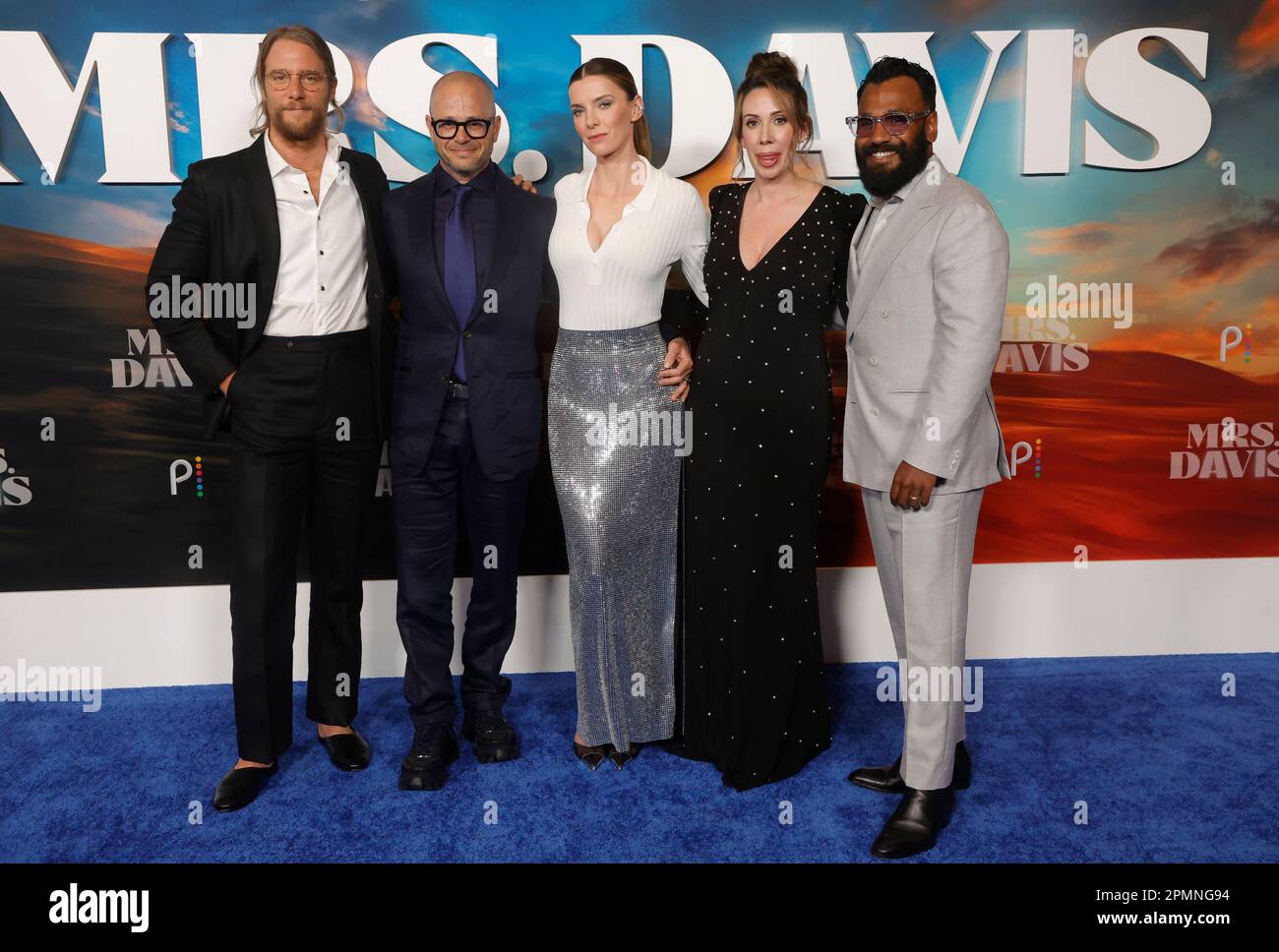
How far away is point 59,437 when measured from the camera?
11.6 ft

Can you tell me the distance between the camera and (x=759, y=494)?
113 inches

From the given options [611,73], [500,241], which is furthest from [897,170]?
[500,241]

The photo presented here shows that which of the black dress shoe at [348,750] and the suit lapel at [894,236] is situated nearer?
the suit lapel at [894,236]

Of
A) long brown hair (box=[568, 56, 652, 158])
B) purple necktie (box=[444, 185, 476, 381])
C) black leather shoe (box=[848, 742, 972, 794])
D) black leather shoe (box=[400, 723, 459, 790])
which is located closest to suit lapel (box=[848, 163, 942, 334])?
long brown hair (box=[568, 56, 652, 158])

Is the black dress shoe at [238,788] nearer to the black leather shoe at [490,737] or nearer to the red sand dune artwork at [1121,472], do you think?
the black leather shoe at [490,737]

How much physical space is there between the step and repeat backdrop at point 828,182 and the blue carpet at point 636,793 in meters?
0.58

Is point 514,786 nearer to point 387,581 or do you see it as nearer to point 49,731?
point 387,581

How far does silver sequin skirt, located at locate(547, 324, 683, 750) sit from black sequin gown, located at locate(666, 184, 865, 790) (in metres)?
0.08

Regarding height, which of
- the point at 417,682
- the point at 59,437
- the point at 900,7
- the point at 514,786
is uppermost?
the point at 900,7

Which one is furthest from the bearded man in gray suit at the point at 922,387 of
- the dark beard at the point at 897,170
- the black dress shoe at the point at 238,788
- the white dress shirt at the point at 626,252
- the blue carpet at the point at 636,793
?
the black dress shoe at the point at 238,788

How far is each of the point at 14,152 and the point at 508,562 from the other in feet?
7.32

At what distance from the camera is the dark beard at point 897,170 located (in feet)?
8.16

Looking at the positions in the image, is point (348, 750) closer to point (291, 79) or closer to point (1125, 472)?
point (291, 79)

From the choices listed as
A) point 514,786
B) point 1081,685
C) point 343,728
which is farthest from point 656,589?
point 1081,685
